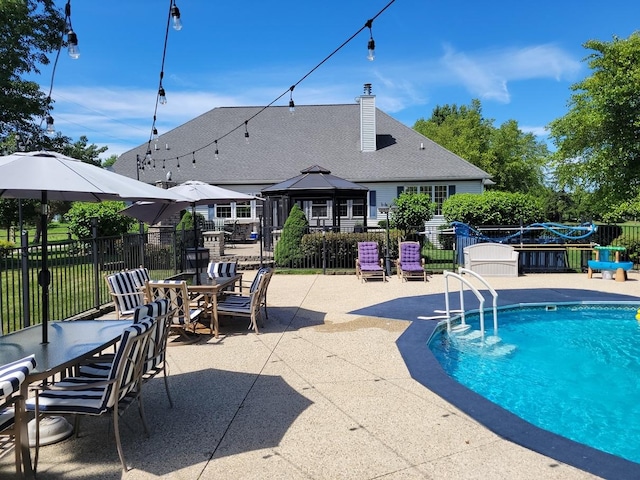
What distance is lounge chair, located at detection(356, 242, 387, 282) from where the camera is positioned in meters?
14.1

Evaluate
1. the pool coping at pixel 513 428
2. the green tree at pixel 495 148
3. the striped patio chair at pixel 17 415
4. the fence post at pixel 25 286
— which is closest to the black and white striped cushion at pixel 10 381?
the striped patio chair at pixel 17 415

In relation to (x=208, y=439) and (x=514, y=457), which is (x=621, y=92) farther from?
(x=208, y=439)

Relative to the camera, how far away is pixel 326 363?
20.6ft

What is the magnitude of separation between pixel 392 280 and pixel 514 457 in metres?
10.5

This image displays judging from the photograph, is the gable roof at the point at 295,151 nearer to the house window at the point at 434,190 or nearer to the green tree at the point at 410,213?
the house window at the point at 434,190

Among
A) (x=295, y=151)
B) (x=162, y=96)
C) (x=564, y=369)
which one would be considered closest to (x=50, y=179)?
(x=162, y=96)

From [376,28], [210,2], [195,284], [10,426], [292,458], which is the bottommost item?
[292,458]

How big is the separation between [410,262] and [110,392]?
1146 centimetres

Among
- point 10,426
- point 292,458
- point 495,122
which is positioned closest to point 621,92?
point 292,458

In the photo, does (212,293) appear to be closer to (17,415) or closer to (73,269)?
(73,269)

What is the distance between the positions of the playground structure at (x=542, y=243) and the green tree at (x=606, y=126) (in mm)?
6262

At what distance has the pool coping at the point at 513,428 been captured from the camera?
3514 mm

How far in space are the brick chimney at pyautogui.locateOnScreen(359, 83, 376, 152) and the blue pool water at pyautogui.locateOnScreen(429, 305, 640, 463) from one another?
19005 mm

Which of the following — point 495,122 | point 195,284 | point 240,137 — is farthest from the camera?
point 495,122
